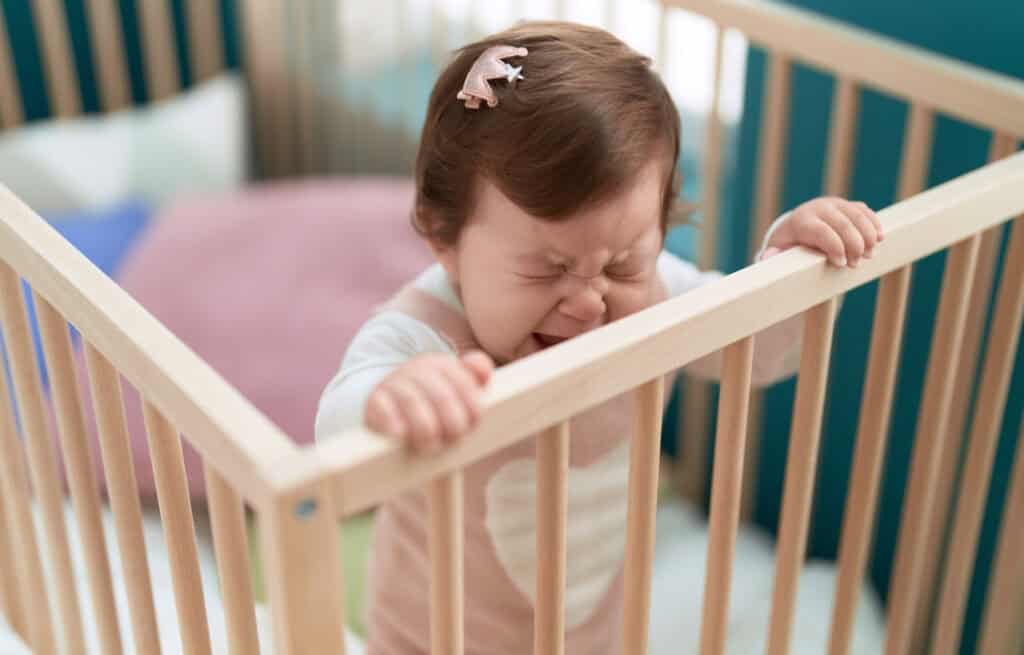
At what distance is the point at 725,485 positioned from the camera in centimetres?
74

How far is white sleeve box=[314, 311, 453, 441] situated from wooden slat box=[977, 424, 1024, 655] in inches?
20.1

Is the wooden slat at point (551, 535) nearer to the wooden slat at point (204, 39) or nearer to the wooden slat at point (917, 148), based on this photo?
the wooden slat at point (917, 148)

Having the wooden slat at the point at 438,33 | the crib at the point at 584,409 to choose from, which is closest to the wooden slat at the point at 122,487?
the crib at the point at 584,409

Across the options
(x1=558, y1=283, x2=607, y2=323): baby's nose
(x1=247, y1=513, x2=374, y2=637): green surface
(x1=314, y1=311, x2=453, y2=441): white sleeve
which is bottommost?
(x1=247, y1=513, x2=374, y2=637): green surface

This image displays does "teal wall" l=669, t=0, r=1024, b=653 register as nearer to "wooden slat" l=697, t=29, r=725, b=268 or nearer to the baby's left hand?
"wooden slat" l=697, t=29, r=725, b=268

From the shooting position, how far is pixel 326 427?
0.74 m

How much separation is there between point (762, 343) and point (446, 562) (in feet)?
1.17

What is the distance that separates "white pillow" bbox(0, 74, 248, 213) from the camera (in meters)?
1.76

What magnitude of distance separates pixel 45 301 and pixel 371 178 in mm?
1265

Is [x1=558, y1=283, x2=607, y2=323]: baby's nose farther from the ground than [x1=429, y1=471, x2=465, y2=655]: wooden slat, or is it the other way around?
[x1=558, y1=283, x2=607, y2=323]: baby's nose

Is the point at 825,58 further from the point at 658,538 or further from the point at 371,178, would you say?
the point at 371,178

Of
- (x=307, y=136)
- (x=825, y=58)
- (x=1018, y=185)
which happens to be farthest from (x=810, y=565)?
(x=307, y=136)

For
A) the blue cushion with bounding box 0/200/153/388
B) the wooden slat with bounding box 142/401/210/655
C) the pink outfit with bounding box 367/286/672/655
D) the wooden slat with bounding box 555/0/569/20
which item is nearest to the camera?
the wooden slat with bounding box 142/401/210/655

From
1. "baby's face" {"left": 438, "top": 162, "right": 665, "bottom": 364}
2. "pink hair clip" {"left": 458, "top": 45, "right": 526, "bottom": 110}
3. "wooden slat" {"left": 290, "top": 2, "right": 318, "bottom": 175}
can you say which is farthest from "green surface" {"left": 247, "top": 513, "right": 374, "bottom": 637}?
"wooden slat" {"left": 290, "top": 2, "right": 318, "bottom": 175}
